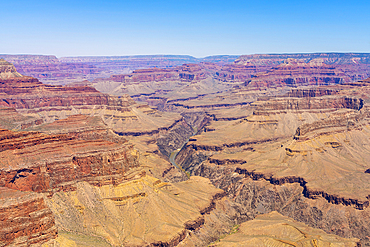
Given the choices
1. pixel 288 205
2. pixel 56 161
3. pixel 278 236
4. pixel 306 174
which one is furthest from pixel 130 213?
pixel 306 174

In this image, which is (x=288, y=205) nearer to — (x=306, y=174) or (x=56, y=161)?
(x=306, y=174)

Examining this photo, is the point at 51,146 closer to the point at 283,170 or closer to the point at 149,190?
the point at 149,190

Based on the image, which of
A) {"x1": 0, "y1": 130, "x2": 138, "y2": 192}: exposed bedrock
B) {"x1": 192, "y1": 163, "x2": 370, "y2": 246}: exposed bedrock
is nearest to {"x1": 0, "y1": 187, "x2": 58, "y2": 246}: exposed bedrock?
{"x1": 0, "y1": 130, "x2": 138, "y2": 192}: exposed bedrock

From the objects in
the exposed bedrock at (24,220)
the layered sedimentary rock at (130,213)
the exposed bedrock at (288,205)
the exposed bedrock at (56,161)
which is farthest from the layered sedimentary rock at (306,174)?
the exposed bedrock at (24,220)

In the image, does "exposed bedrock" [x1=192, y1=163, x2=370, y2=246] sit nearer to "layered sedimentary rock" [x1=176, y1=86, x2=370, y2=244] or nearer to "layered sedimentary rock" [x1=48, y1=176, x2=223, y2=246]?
"layered sedimentary rock" [x1=176, y1=86, x2=370, y2=244]

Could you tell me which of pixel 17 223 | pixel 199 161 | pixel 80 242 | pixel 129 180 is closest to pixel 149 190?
pixel 129 180

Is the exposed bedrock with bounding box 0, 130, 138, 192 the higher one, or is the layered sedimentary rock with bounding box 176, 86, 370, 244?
the exposed bedrock with bounding box 0, 130, 138, 192

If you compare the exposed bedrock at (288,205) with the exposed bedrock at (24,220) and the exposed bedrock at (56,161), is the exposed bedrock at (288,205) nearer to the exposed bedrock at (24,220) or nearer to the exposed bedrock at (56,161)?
the exposed bedrock at (56,161)
